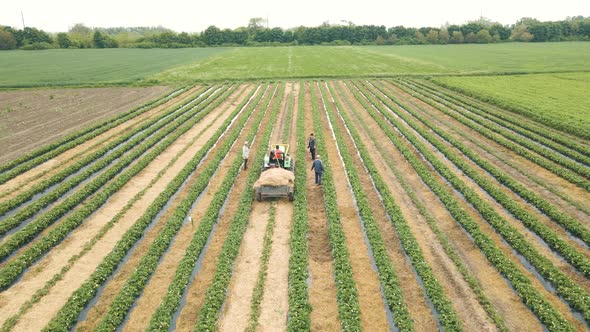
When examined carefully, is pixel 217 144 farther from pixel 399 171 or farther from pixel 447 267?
pixel 447 267

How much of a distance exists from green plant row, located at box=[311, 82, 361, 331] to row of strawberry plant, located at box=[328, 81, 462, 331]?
99 cm

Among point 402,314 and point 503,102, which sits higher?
point 503,102

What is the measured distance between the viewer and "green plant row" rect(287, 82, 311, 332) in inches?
378

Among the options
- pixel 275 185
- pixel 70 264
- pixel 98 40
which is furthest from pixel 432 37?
pixel 70 264

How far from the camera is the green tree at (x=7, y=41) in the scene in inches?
4432

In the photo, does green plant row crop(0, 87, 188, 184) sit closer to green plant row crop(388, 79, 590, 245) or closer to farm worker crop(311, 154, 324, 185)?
farm worker crop(311, 154, 324, 185)

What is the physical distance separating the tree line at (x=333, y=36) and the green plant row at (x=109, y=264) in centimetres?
12332

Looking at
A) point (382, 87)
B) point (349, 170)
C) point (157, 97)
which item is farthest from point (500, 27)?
point (349, 170)

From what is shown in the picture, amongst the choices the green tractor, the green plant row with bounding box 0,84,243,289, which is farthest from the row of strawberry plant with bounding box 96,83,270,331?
the green plant row with bounding box 0,84,243,289

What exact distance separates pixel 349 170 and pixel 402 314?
1008 centimetres

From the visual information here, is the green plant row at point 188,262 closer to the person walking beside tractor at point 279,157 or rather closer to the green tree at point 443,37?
the person walking beside tractor at point 279,157

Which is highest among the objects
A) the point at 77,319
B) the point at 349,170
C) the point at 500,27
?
the point at 500,27

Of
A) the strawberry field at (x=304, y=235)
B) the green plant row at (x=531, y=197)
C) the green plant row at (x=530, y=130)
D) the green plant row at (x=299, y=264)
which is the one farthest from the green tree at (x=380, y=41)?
the green plant row at (x=299, y=264)

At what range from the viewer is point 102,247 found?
13039 mm
